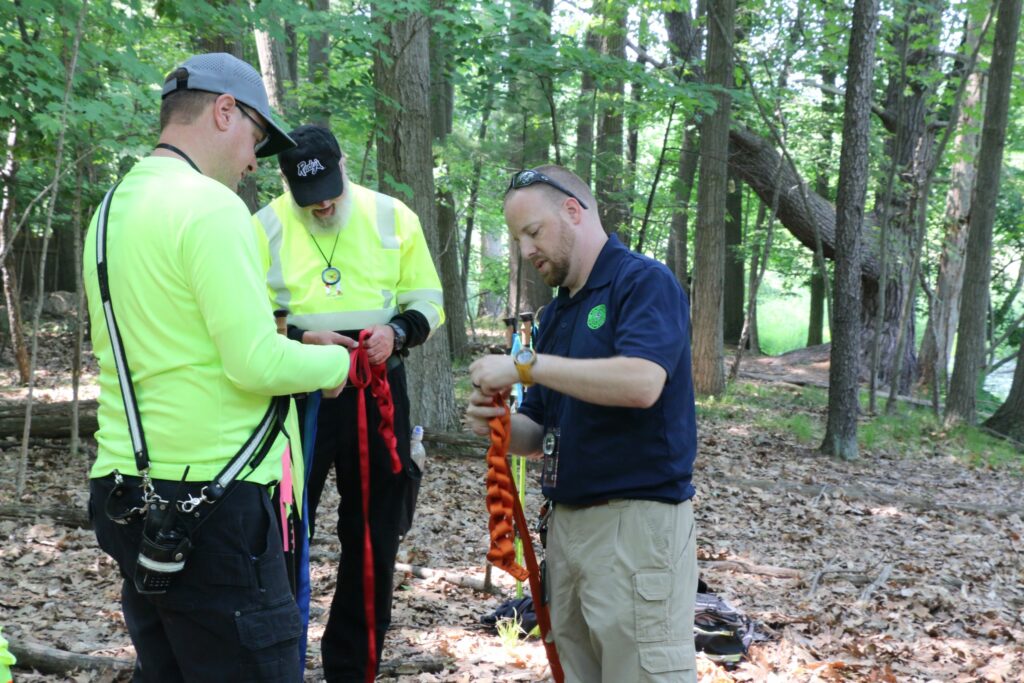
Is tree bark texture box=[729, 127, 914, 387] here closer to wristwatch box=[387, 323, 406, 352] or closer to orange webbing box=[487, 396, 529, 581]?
wristwatch box=[387, 323, 406, 352]


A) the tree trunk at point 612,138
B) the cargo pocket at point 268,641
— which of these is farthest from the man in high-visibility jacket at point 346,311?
the tree trunk at point 612,138

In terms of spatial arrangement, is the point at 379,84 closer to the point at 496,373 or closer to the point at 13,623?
the point at 13,623

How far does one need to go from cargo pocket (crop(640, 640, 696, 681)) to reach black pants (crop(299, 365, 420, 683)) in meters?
1.48

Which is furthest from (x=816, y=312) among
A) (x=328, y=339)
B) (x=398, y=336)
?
(x=328, y=339)

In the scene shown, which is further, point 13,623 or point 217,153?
point 13,623

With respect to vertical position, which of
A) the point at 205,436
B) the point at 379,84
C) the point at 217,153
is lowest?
the point at 205,436

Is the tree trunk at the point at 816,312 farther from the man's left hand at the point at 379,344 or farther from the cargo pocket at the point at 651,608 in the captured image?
the cargo pocket at the point at 651,608

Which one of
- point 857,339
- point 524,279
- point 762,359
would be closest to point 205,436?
point 857,339

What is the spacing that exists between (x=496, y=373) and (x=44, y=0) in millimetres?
5136

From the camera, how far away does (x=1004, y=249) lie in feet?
64.9

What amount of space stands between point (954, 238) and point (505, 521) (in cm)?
1527

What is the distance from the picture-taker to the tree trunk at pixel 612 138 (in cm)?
1176

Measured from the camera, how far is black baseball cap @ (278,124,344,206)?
3.38 meters

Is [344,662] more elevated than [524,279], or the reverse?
[524,279]
